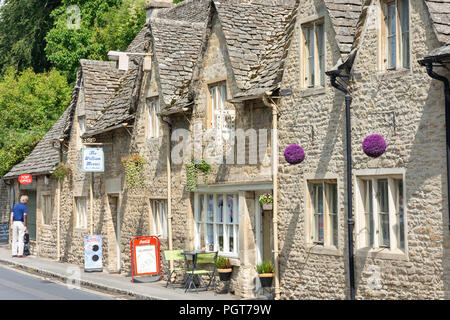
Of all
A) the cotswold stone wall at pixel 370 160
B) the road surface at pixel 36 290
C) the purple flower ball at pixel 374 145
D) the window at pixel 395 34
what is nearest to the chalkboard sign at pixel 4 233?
the road surface at pixel 36 290

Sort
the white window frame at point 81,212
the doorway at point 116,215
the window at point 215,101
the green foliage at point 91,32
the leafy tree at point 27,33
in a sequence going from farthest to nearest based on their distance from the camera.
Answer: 1. the leafy tree at point 27,33
2. the green foliage at point 91,32
3. the white window frame at point 81,212
4. the doorway at point 116,215
5. the window at point 215,101

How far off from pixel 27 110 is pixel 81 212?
8.31 metres

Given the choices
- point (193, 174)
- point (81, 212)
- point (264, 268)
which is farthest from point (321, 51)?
point (81, 212)

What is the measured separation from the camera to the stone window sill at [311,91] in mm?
15688

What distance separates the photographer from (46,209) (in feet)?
102

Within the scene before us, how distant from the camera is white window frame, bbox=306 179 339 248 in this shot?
15594 millimetres

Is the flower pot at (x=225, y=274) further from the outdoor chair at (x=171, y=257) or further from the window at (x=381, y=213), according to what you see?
the window at (x=381, y=213)

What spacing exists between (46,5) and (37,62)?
10.5 feet

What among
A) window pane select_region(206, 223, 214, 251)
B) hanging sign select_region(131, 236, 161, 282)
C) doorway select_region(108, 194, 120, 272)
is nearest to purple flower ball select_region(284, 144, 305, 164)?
window pane select_region(206, 223, 214, 251)

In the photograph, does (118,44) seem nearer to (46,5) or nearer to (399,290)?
(46,5)

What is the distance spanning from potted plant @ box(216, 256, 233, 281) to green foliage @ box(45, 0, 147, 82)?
705 inches

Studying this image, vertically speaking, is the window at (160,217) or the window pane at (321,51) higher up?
the window pane at (321,51)

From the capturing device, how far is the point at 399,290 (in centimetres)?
1362

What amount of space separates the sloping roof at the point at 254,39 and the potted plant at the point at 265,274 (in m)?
3.83
